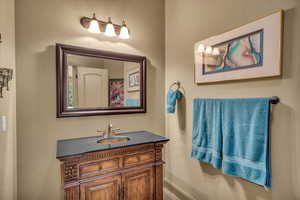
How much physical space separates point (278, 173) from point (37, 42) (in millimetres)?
2351

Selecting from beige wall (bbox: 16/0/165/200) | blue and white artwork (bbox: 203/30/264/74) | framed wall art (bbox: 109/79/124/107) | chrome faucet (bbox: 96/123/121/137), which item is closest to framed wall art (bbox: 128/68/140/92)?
framed wall art (bbox: 109/79/124/107)

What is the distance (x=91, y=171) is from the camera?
4.26ft

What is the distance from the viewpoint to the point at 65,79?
1.65 m

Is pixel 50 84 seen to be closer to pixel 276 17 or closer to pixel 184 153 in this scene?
pixel 184 153

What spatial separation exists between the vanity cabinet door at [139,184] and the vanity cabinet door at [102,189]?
0.24 ft

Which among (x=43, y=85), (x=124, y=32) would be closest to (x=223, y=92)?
(x=124, y=32)

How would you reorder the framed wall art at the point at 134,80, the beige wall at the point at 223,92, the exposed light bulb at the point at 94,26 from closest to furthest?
the beige wall at the point at 223,92, the exposed light bulb at the point at 94,26, the framed wall art at the point at 134,80

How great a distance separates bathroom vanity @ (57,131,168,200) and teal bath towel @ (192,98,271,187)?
0.49 m

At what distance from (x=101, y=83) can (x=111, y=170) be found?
0.99 m

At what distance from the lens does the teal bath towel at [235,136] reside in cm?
120

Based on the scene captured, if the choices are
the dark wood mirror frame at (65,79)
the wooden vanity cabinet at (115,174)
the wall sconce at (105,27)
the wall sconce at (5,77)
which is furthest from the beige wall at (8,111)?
the wall sconce at (105,27)

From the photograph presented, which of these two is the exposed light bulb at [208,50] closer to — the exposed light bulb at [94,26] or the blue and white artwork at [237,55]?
the blue and white artwork at [237,55]

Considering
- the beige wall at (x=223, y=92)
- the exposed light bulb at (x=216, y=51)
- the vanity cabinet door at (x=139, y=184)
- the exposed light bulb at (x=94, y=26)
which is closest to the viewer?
the beige wall at (x=223, y=92)

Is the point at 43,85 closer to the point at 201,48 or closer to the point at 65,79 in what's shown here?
the point at 65,79
